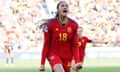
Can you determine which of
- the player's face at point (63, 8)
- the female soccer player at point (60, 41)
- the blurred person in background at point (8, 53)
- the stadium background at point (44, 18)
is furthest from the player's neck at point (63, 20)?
the stadium background at point (44, 18)

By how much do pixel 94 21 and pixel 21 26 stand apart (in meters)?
5.93

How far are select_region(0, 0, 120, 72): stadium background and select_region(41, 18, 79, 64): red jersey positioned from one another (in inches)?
758

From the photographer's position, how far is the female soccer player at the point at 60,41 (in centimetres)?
817

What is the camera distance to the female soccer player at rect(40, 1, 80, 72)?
817 cm

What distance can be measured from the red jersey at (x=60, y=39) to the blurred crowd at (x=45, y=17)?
71.8 ft

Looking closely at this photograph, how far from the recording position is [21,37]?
101ft

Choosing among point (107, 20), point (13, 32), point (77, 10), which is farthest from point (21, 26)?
point (107, 20)

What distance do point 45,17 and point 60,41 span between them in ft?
79.3

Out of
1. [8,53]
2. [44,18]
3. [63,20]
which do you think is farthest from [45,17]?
[63,20]

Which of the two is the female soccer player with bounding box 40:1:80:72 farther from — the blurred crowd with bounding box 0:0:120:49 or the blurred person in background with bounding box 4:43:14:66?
the blurred crowd with bounding box 0:0:120:49

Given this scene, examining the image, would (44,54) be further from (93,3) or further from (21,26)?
(93,3)

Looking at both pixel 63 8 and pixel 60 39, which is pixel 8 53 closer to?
pixel 60 39

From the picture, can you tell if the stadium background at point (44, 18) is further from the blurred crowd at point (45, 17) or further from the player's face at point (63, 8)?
the player's face at point (63, 8)

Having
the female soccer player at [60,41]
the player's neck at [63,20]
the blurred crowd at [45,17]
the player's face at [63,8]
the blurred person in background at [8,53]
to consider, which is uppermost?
the player's face at [63,8]
